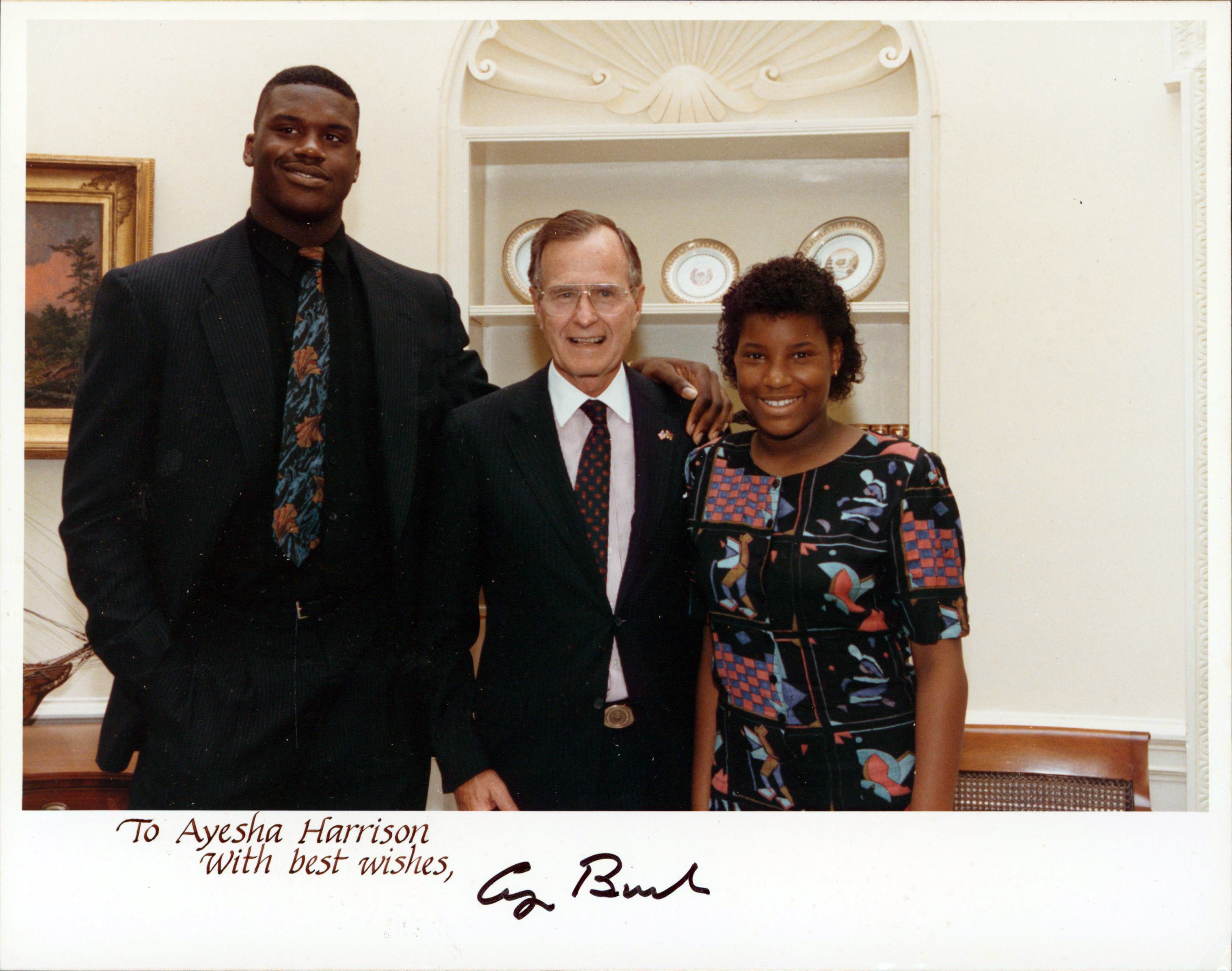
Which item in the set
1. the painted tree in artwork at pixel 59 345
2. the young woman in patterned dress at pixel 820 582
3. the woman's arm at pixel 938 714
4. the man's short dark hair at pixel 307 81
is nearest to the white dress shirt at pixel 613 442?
the young woman in patterned dress at pixel 820 582

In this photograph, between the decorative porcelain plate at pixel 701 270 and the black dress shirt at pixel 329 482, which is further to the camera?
the decorative porcelain plate at pixel 701 270

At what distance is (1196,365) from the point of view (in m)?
1.48

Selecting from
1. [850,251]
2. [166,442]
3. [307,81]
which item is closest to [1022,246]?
[850,251]

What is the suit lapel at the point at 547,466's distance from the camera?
135 centimetres

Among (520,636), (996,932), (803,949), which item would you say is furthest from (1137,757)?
(520,636)

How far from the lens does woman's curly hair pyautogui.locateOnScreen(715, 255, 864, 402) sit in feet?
4.10

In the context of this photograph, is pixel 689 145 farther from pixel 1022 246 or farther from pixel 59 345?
pixel 59 345

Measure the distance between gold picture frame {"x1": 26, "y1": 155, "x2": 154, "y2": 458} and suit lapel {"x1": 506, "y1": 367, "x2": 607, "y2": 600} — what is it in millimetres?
848

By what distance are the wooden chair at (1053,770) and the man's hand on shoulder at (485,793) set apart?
91cm

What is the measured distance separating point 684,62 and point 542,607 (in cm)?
121

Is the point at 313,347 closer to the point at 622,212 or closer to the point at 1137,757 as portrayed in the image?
the point at 622,212

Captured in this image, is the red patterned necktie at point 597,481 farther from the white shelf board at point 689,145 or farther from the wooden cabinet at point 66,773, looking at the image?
the wooden cabinet at point 66,773

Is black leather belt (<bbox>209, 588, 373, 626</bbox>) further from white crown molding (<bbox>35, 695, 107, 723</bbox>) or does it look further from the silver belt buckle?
the silver belt buckle

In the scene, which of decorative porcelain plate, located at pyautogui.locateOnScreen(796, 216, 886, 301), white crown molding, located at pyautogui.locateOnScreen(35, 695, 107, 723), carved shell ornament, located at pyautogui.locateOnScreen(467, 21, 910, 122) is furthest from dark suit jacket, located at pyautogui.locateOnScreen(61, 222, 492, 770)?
decorative porcelain plate, located at pyautogui.locateOnScreen(796, 216, 886, 301)
